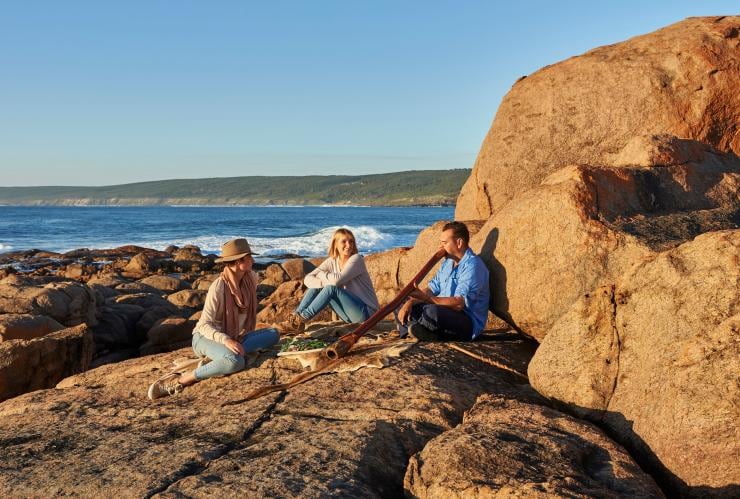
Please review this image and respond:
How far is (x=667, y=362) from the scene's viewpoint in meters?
5.22

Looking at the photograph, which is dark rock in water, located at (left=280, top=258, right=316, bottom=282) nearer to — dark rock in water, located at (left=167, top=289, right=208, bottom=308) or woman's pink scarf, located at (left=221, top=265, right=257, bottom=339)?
dark rock in water, located at (left=167, top=289, right=208, bottom=308)

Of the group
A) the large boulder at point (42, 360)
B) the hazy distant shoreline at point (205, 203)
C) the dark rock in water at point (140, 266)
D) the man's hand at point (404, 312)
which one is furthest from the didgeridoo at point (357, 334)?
the hazy distant shoreline at point (205, 203)

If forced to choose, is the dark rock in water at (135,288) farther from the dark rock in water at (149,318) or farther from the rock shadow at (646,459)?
the rock shadow at (646,459)

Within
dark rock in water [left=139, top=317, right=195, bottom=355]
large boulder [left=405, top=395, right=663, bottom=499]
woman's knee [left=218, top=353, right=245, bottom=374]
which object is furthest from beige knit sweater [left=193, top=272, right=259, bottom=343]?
dark rock in water [left=139, top=317, right=195, bottom=355]

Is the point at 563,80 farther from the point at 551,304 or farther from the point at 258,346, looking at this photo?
the point at 258,346

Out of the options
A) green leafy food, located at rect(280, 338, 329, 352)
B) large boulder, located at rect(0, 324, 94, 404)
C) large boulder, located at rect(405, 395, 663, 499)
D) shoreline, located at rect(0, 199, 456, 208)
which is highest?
green leafy food, located at rect(280, 338, 329, 352)

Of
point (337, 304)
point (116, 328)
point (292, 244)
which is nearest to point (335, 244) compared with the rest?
point (337, 304)

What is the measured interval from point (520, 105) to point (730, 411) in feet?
20.7

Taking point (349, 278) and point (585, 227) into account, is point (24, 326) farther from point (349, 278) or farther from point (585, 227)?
point (585, 227)

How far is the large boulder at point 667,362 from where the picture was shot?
4.74 metres

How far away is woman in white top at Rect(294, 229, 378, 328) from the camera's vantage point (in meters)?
8.62

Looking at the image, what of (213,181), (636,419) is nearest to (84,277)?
(636,419)

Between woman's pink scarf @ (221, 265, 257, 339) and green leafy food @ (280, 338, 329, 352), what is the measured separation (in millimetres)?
480

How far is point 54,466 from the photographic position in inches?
205
